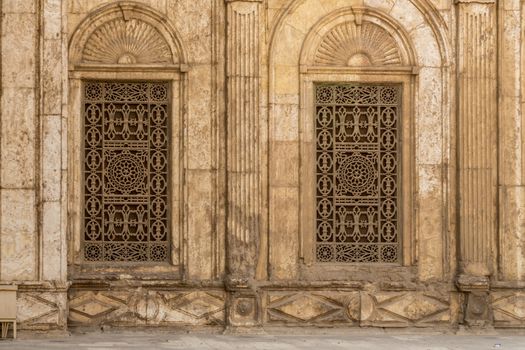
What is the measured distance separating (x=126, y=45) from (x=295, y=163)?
2754 millimetres

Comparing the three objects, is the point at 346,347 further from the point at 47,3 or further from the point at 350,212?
the point at 47,3

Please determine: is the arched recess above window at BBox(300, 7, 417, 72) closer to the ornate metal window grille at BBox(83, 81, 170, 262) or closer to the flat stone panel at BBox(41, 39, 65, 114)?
the ornate metal window grille at BBox(83, 81, 170, 262)

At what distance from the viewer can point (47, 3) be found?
543 inches

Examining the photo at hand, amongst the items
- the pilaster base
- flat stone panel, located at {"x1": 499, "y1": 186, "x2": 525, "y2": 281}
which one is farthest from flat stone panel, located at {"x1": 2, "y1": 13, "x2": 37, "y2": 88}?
flat stone panel, located at {"x1": 499, "y1": 186, "x2": 525, "y2": 281}

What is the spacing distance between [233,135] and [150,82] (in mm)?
1343

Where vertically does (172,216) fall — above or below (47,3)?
below

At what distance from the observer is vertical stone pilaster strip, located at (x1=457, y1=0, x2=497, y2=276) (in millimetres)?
14461

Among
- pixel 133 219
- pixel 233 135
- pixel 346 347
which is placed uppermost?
pixel 233 135

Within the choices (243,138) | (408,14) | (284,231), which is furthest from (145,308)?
(408,14)

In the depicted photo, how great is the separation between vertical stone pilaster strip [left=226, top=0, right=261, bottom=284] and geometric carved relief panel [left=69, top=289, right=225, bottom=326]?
1.86 ft

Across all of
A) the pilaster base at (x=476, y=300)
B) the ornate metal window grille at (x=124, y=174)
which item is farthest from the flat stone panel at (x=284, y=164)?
the pilaster base at (x=476, y=300)

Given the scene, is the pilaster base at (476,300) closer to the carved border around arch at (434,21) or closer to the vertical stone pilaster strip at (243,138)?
the vertical stone pilaster strip at (243,138)

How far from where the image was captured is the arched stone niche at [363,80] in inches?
570

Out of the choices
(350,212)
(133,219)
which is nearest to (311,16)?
(350,212)
